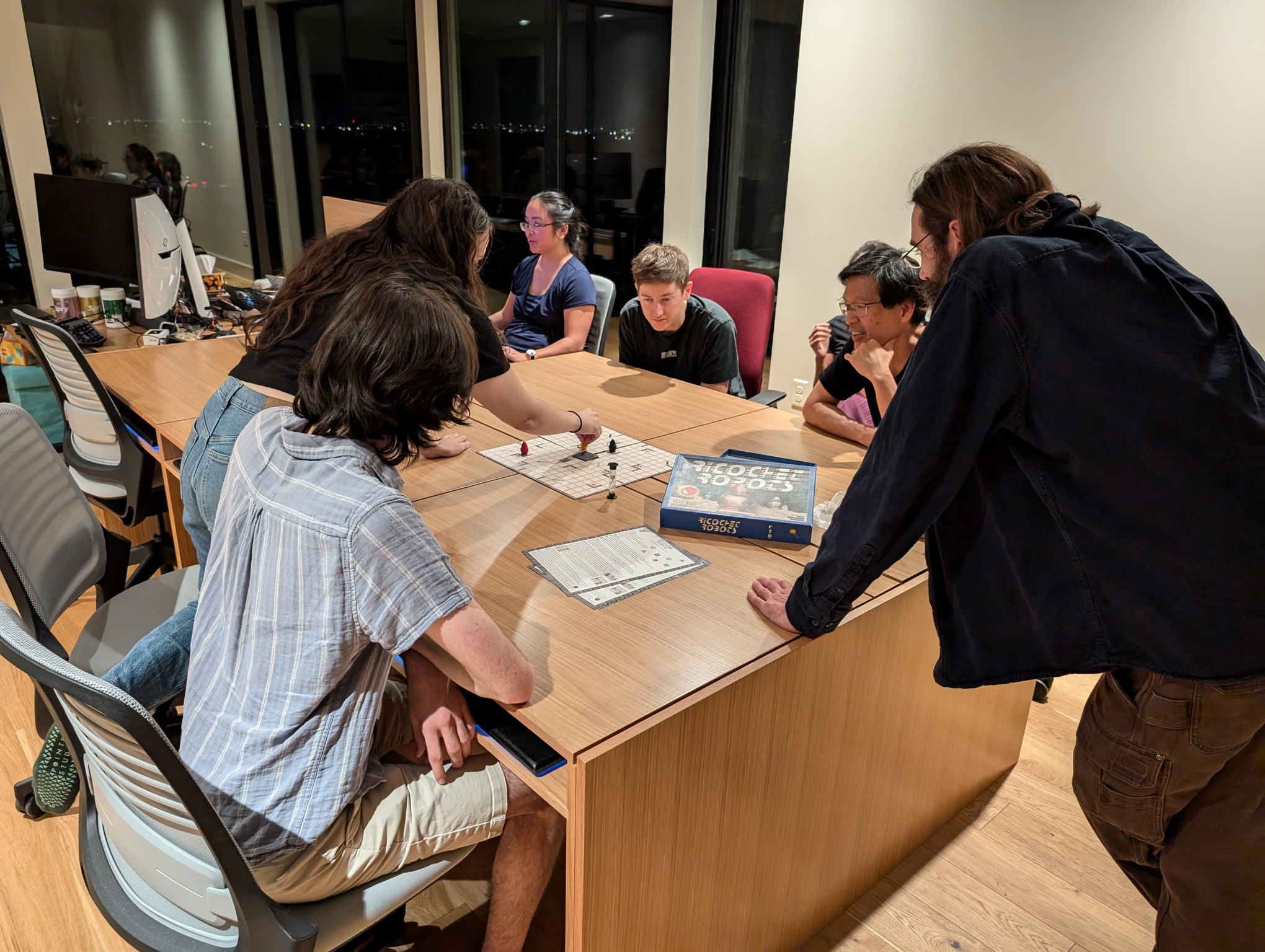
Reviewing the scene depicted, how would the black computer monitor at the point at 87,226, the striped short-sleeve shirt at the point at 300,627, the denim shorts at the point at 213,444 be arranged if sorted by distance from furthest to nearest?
the black computer monitor at the point at 87,226, the denim shorts at the point at 213,444, the striped short-sleeve shirt at the point at 300,627

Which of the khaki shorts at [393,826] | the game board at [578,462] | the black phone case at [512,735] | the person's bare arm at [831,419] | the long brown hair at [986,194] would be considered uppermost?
the long brown hair at [986,194]

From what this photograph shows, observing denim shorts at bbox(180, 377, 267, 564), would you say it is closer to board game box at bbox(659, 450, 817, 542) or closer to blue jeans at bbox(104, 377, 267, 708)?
blue jeans at bbox(104, 377, 267, 708)

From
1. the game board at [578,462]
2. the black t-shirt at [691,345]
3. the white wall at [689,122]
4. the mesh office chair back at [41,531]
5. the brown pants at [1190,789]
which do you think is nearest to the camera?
the brown pants at [1190,789]

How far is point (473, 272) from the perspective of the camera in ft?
6.66

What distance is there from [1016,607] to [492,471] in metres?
1.29

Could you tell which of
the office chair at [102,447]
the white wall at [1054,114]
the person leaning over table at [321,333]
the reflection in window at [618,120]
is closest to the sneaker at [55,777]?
the person leaning over table at [321,333]

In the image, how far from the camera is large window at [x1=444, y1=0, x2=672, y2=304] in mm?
5512

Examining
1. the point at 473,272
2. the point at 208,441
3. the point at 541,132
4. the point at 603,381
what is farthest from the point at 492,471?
the point at 541,132

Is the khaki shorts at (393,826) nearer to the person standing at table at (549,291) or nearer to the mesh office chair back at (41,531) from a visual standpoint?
the mesh office chair back at (41,531)

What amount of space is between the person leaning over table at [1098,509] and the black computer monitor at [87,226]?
10.4 ft

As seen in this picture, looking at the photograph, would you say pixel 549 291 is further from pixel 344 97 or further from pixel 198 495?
pixel 344 97

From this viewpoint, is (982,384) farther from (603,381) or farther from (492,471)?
(603,381)

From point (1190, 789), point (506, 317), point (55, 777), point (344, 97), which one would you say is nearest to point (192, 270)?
point (506, 317)

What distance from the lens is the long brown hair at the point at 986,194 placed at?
4.00 feet
